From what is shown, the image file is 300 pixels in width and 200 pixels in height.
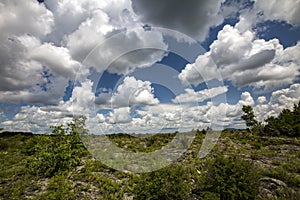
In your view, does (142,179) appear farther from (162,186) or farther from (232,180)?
(232,180)

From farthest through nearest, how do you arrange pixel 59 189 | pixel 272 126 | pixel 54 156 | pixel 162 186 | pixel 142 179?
pixel 272 126
pixel 54 156
pixel 59 189
pixel 142 179
pixel 162 186

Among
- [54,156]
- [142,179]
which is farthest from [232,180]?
[54,156]

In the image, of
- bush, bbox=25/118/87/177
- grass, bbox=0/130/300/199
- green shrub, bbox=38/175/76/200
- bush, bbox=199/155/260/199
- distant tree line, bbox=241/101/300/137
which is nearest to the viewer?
bush, bbox=199/155/260/199

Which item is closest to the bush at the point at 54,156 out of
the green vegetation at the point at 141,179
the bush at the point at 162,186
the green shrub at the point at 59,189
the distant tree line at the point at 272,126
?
the green vegetation at the point at 141,179

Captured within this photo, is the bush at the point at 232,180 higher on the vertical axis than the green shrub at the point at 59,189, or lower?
higher

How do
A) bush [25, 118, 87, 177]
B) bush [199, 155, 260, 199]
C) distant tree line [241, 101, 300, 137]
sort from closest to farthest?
bush [199, 155, 260, 199], bush [25, 118, 87, 177], distant tree line [241, 101, 300, 137]

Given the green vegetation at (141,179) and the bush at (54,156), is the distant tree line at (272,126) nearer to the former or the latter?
the green vegetation at (141,179)

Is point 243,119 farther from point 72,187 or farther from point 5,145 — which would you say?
point 5,145

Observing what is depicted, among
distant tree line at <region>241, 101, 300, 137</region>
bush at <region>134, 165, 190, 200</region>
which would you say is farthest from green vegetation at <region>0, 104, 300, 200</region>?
distant tree line at <region>241, 101, 300, 137</region>

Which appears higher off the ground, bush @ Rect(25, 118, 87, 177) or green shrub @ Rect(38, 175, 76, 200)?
bush @ Rect(25, 118, 87, 177)

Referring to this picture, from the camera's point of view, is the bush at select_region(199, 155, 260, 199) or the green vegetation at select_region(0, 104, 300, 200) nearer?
the bush at select_region(199, 155, 260, 199)

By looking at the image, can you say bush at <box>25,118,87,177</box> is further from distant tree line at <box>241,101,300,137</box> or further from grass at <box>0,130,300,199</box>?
distant tree line at <box>241,101,300,137</box>

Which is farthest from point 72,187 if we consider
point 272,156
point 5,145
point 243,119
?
point 243,119

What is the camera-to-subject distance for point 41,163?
40.0ft
